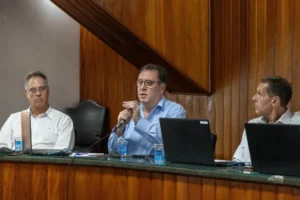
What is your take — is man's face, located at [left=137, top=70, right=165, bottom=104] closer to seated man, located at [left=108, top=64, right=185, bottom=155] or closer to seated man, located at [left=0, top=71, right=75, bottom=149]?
seated man, located at [left=108, top=64, right=185, bottom=155]

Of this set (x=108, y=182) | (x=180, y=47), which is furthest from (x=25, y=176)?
(x=180, y=47)

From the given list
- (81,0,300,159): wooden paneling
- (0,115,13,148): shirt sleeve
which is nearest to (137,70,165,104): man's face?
(0,115,13,148): shirt sleeve

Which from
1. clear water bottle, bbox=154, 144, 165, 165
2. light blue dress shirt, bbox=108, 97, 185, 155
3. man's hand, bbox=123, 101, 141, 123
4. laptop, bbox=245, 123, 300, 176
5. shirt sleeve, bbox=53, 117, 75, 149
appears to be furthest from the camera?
shirt sleeve, bbox=53, 117, 75, 149

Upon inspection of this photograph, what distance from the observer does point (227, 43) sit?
5.00 meters

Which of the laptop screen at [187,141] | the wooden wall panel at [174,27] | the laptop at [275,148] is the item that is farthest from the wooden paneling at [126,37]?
the laptop at [275,148]

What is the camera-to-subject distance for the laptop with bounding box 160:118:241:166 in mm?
2740

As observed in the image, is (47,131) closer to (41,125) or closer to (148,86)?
(41,125)

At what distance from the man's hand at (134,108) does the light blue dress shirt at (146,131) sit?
0.12 feet

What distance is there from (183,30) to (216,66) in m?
0.43

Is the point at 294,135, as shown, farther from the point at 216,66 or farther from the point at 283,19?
the point at 216,66

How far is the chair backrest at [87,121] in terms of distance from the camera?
6195mm

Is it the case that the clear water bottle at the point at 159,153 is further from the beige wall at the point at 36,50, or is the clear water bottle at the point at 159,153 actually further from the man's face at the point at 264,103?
the beige wall at the point at 36,50

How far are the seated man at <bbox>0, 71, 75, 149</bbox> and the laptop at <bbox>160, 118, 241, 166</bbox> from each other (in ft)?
4.23

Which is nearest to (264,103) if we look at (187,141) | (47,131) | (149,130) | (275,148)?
(149,130)
